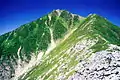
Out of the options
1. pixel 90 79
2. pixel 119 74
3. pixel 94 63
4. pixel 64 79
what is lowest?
pixel 119 74

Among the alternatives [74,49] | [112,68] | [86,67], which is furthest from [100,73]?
[74,49]

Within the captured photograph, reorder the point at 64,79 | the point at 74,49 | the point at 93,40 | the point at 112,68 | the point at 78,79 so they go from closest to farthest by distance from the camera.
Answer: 1. the point at 112,68
2. the point at 78,79
3. the point at 64,79
4. the point at 93,40
5. the point at 74,49

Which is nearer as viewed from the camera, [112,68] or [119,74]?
[119,74]

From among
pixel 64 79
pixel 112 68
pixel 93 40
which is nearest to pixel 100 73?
pixel 112 68

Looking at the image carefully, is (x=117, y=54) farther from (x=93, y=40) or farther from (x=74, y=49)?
(x=74, y=49)

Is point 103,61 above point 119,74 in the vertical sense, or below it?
above

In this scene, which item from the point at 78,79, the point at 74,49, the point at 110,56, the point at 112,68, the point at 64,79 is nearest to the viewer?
the point at 112,68

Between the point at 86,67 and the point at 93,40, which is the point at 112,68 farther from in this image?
the point at 93,40
